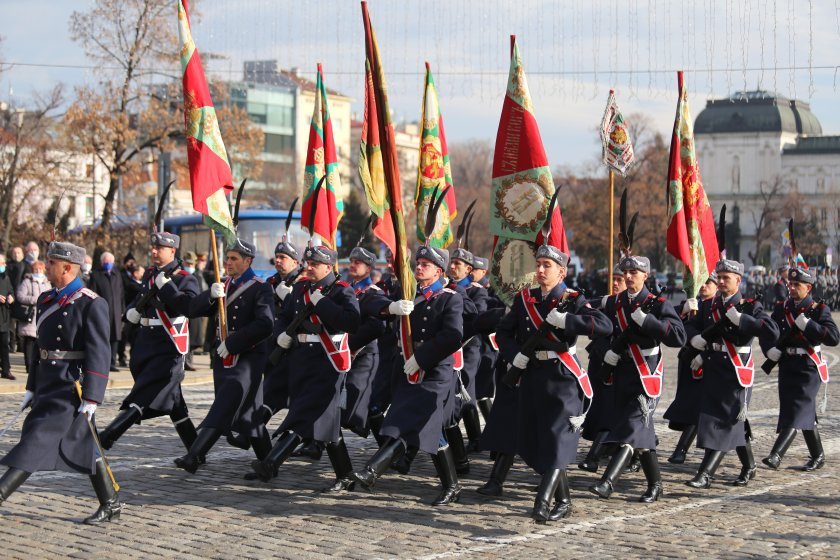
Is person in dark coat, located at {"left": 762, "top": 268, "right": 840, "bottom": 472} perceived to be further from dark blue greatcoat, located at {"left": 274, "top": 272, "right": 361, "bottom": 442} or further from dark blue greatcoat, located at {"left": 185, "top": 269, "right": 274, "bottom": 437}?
dark blue greatcoat, located at {"left": 185, "top": 269, "right": 274, "bottom": 437}

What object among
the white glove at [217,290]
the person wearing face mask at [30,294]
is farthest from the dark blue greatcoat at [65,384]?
the person wearing face mask at [30,294]

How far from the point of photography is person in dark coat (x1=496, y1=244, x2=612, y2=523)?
8422mm

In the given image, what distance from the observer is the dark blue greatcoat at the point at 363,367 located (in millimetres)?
9578

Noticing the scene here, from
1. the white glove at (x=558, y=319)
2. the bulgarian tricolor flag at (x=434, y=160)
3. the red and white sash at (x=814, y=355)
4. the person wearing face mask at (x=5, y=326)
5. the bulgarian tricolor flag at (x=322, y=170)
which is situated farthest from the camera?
the person wearing face mask at (x=5, y=326)

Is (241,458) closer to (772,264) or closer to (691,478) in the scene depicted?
(691,478)

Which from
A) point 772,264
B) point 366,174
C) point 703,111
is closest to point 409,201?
point 772,264

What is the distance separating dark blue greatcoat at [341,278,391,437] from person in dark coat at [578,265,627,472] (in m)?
1.80

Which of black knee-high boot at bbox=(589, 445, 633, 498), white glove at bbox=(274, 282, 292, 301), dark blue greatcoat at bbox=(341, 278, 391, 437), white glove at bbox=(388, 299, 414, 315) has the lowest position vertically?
black knee-high boot at bbox=(589, 445, 633, 498)

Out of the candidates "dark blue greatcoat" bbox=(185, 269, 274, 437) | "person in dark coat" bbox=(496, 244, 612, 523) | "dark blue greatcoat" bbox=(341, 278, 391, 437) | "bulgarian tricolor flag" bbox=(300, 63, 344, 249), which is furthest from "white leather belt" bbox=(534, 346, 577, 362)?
"bulgarian tricolor flag" bbox=(300, 63, 344, 249)

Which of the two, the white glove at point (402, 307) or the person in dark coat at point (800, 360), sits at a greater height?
the white glove at point (402, 307)

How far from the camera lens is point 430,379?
902 centimetres

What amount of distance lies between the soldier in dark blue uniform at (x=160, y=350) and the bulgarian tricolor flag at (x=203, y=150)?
646 mm

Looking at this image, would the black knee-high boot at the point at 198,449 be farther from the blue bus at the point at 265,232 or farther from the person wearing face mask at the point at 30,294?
the blue bus at the point at 265,232

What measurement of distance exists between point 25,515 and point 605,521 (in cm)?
380
